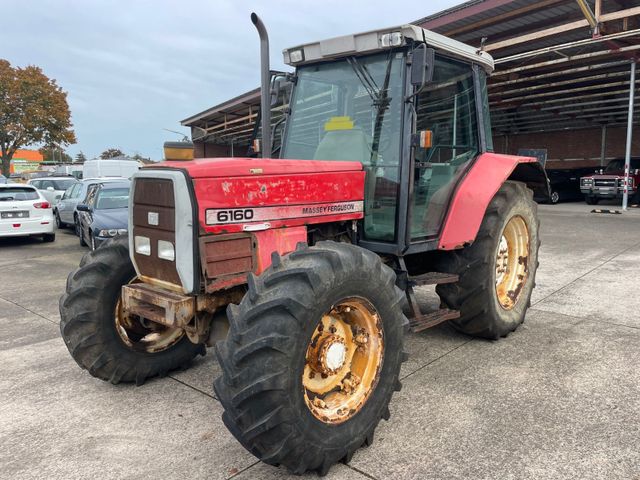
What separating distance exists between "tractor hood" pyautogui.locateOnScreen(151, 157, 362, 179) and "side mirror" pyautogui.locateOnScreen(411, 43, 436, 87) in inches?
29.2

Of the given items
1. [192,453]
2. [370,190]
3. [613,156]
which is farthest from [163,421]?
[613,156]

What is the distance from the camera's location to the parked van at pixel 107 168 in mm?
18203

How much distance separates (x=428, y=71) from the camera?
2.94 metres

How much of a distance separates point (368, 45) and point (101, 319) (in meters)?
2.53

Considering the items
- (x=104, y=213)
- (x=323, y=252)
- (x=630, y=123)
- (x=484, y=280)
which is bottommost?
(x=484, y=280)

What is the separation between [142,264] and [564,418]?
266 centimetres

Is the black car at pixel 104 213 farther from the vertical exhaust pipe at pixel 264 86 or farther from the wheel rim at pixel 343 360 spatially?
the wheel rim at pixel 343 360

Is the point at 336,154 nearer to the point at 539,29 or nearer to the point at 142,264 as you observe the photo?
the point at 142,264

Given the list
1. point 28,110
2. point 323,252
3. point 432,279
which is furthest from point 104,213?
point 28,110

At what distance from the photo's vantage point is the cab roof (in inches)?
130

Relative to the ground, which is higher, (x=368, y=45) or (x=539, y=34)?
(x=539, y=34)

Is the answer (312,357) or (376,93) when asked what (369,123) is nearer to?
(376,93)

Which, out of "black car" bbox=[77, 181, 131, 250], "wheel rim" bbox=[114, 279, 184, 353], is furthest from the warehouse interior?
"black car" bbox=[77, 181, 131, 250]

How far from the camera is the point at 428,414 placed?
9.61 ft
